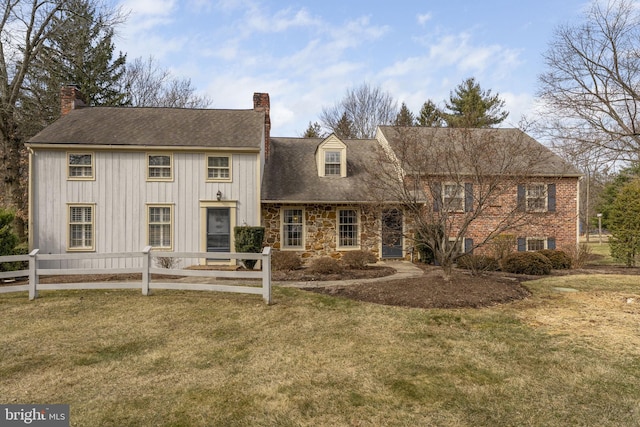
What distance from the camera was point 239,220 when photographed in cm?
1355

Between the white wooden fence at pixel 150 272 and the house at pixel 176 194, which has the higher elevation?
the house at pixel 176 194

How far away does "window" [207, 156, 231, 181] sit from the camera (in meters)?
13.6

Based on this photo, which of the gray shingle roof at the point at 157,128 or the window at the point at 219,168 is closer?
the gray shingle roof at the point at 157,128

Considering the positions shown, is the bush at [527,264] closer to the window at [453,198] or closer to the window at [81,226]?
the window at [453,198]

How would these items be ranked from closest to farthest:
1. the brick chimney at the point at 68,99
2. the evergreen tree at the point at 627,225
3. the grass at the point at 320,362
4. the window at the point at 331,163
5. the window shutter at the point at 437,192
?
the grass at the point at 320,362, the window shutter at the point at 437,192, the evergreen tree at the point at 627,225, the brick chimney at the point at 68,99, the window at the point at 331,163

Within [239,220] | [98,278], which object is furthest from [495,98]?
[98,278]

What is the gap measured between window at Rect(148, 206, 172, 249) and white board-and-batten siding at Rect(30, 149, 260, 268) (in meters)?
0.21

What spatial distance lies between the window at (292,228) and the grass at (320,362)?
271 inches

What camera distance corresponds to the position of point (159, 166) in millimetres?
13469

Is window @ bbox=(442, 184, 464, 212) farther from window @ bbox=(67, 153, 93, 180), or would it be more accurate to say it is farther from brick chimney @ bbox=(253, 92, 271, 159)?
window @ bbox=(67, 153, 93, 180)

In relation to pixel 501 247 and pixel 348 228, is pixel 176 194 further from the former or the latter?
pixel 501 247

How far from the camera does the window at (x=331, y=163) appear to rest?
1571 centimetres

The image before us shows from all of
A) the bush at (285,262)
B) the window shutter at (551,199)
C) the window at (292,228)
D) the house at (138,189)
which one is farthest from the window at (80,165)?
the window shutter at (551,199)

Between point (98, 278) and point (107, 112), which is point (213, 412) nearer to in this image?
point (98, 278)
